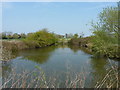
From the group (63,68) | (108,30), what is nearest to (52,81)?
(63,68)

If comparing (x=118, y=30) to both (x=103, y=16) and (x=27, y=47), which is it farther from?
(x=27, y=47)

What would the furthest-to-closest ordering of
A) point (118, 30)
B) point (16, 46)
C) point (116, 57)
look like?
point (16, 46) < point (116, 57) < point (118, 30)

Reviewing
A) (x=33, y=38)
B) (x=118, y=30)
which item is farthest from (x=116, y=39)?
(x=33, y=38)

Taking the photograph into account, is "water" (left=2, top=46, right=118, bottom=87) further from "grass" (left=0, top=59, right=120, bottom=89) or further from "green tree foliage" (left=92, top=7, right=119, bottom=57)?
"green tree foliage" (left=92, top=7, right=119, bottom=57)

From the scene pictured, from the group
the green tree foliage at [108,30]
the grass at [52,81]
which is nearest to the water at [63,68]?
the grass at [52,81]

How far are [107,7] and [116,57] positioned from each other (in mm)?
3140

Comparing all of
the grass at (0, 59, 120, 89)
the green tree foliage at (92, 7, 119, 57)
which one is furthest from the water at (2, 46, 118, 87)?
the green tree foliage at (92, 7, 119, 57)

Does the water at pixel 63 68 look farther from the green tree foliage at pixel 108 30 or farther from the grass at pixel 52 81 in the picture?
the green tree foliage at pixel 108 30

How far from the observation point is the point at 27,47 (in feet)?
68.6

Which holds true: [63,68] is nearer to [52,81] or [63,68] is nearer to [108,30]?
[108,30]

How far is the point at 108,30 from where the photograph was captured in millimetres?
7922

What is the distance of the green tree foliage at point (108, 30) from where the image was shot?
7.42 meters

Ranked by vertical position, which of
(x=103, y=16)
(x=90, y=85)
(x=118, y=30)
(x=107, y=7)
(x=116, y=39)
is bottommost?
(x=90, y=85)

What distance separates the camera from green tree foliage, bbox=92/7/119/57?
24.3ft
